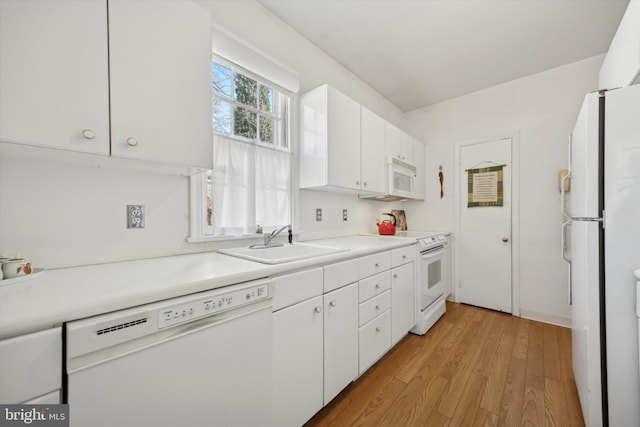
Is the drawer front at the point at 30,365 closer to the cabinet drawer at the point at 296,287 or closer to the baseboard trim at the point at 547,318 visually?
the cabinet drawer at the point at 296,287

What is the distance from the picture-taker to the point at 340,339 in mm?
1542

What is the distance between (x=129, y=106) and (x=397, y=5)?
1.94 meters

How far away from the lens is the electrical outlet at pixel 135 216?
1.29m

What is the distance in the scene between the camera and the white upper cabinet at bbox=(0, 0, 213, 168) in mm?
819

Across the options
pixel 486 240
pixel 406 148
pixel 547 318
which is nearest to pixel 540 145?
pixel 486 240

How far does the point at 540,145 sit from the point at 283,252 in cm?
301

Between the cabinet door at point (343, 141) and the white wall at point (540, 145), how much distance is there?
188cm

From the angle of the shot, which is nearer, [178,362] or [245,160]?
[178,362]

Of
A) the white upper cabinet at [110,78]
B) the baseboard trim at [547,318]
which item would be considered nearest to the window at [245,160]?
the white upper cabinet at [110,78]

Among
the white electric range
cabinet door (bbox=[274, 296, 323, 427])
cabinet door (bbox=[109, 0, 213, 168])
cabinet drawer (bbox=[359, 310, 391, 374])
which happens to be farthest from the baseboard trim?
cabinet door (bbox=[109, 0, 213, 168])

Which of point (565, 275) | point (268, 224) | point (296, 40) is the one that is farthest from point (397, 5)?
point (565, 275)

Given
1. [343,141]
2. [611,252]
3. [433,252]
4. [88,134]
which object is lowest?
[433,252]

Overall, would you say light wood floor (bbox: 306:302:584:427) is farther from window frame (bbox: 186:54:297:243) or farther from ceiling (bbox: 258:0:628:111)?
ceiling (bbox: 258:0:628:111)

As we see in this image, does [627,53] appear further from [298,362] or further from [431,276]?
[298,362]
